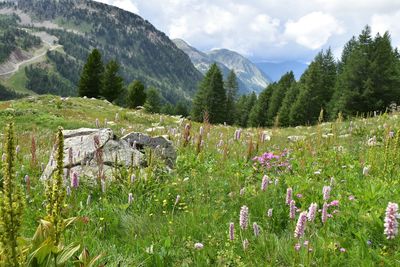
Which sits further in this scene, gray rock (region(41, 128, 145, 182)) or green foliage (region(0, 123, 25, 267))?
gray rock (region(41, 128, 145, 182))

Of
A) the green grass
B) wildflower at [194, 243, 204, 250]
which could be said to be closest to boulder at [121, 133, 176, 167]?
the green grass

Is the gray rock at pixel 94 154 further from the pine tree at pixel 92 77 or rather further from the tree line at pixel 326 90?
the pine tree at pixel 92 77

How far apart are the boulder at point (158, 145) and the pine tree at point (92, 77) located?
6609cm

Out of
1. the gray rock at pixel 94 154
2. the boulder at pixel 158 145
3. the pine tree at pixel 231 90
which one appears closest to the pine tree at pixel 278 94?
the pine tree at pixel 231 90

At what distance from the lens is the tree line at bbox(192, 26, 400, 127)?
158 ft

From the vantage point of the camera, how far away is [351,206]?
4805mm

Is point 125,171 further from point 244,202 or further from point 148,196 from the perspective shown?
point 244,202

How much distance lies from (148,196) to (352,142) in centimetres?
690

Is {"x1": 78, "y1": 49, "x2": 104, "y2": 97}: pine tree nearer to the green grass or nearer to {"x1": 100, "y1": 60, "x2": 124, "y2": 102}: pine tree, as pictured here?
{"x1": 100, "y1": 60, "x2": 124, "y2": 102}: pine tree

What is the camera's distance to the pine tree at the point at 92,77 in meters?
71.4

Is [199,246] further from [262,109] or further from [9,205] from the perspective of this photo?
[262,109]

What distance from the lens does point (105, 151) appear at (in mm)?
7797

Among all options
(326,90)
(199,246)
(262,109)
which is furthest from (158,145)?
(262,109)

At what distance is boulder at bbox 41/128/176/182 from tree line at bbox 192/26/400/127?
31.2 ft
